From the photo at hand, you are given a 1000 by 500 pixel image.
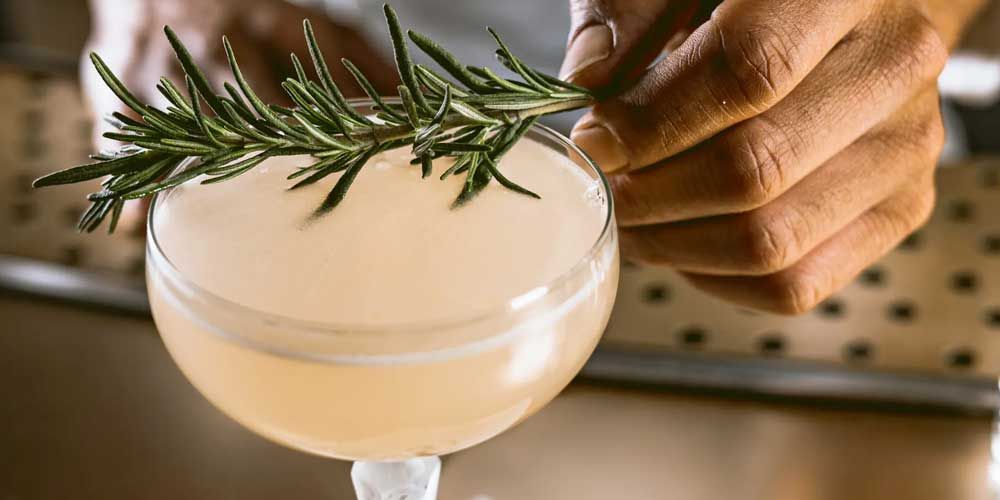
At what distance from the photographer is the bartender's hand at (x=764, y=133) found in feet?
2.39

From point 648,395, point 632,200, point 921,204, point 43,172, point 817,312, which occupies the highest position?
point 921,204

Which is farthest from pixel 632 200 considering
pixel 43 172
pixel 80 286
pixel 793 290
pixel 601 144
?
pixel 43 172

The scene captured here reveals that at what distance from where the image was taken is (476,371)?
0.57 meters

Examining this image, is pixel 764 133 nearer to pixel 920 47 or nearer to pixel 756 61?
pixel 756 61

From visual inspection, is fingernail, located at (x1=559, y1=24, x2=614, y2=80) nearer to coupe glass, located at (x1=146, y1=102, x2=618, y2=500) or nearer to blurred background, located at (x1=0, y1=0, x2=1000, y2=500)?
coupe glass, located at (x1=146, y1=102, x2=618, y2=500)

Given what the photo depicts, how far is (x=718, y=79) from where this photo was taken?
0.72m

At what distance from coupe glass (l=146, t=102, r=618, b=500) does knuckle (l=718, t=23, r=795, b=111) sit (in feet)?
0.48

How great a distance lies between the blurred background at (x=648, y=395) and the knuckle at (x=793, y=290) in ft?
0.32

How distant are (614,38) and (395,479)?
1.35 ft

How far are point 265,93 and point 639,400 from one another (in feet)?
2.34

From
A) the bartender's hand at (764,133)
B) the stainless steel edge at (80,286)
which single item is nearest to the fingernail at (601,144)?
the bartender's hand at (764,133)

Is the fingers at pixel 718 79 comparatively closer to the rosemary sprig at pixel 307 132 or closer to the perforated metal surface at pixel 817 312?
the rosemary sprig at pixel 307 132

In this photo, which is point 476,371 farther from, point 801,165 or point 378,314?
point 801,165

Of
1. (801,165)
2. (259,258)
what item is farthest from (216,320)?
(801,165)
